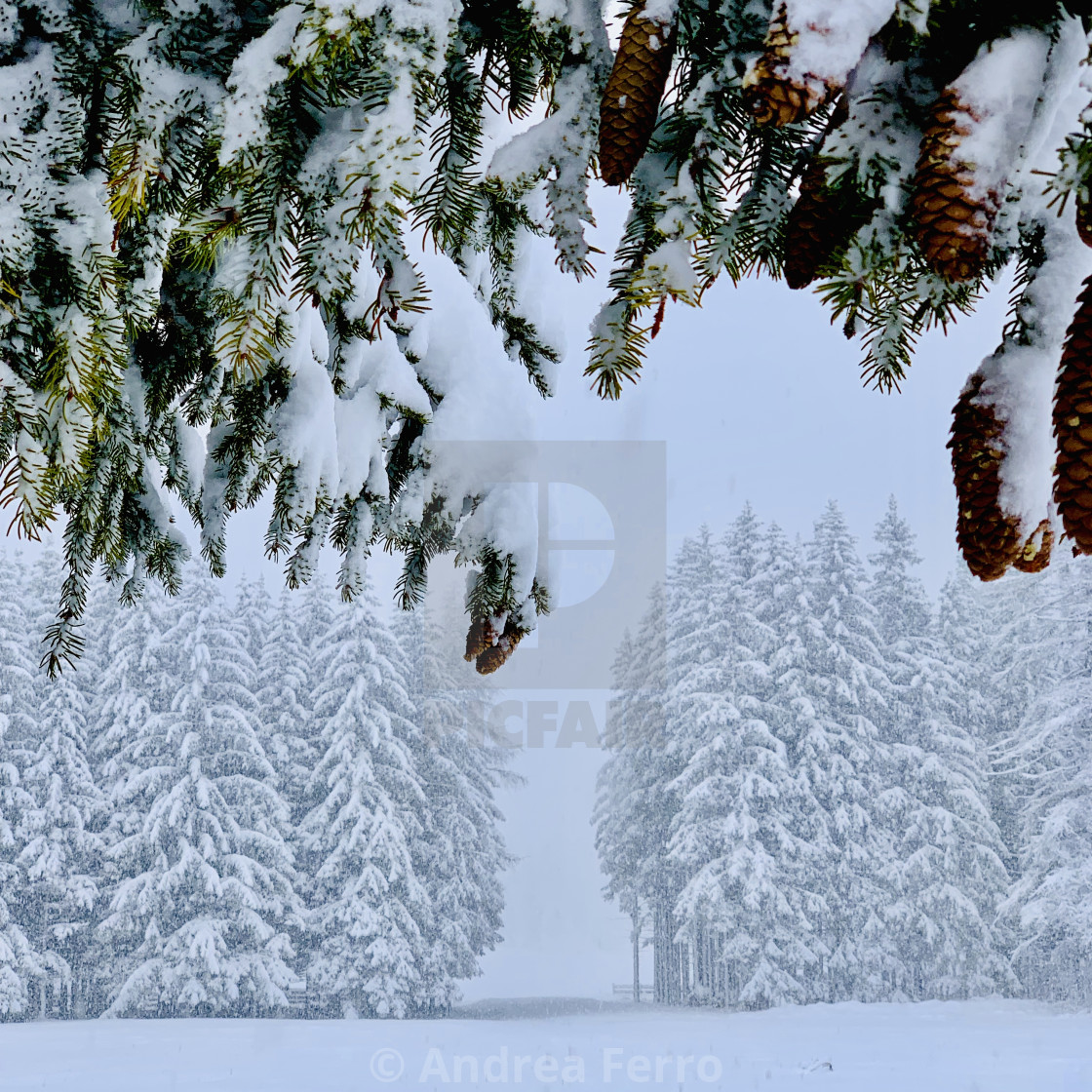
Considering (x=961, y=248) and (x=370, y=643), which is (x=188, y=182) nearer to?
(x=961, y=248)

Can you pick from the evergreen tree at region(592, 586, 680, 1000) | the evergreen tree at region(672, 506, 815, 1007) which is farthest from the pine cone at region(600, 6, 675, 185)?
the evergreen tree at region(592, 586, 680, 1000)

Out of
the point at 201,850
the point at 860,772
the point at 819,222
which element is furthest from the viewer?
the point at 860,772

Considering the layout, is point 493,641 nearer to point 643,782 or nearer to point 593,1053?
point 593,1053

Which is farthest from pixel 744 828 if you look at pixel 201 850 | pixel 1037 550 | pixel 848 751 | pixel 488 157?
pixel 1037 550

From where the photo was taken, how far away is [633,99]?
90 cm

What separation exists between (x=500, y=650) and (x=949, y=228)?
127 centimetres

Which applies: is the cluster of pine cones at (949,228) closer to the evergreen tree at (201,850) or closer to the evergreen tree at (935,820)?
the evergreen tree at (201,850)

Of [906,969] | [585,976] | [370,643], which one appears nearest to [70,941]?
[370,643]

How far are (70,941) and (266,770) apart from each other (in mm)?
6029

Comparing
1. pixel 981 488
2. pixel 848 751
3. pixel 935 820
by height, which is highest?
pixel 981 488

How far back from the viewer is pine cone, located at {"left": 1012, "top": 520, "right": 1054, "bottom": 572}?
0.77m

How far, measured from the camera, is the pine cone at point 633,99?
899 millimetres

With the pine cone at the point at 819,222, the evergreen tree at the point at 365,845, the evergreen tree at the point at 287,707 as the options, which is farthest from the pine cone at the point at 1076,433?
the evergreen tree at the point at 287,707

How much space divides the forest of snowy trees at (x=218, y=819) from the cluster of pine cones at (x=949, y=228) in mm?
21455
